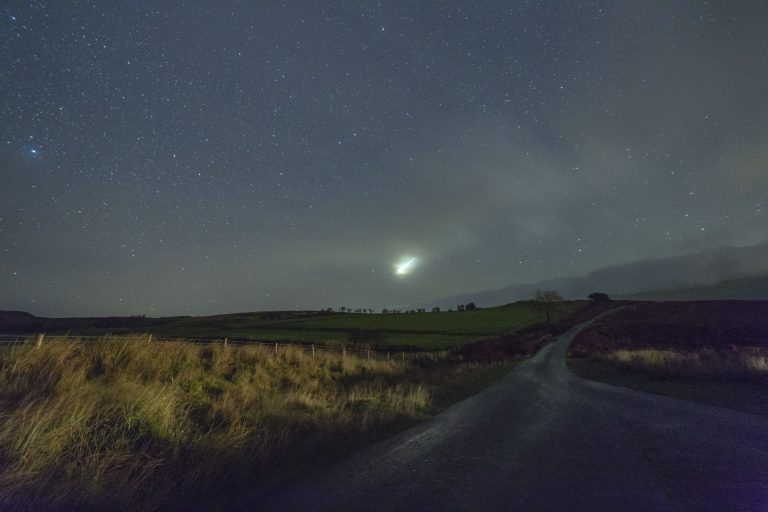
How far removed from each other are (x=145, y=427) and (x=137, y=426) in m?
0.14

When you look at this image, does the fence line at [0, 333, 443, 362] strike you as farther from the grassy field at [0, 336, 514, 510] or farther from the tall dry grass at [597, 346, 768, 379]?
the tall dry grass at [597, 346, 768, 379]

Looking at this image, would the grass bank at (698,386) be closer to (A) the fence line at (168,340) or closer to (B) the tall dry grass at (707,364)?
(B) the tall dry grass at (707,364)

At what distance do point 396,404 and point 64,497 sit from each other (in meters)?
8.79

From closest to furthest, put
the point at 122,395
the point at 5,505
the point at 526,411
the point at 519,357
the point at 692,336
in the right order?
the point at 5,505 < the point at 122,395 < the point at 526,411 < the point at 519,357 < the point at 692,336

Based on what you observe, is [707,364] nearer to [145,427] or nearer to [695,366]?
[695,366]

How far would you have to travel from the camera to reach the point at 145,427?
6.33 meters

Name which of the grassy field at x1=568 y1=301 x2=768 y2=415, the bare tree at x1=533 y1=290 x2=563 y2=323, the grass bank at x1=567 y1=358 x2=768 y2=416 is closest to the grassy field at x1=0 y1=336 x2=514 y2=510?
the grass bank at x1=567 y1=358 x2=768 y2=416

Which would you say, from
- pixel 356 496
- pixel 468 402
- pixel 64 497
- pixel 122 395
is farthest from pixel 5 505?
pixel 468 402

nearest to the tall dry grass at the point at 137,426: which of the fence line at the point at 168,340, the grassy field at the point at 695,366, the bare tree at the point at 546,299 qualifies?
the fence line at the point at 168,340

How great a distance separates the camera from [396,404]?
11781mm

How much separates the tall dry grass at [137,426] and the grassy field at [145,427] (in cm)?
2

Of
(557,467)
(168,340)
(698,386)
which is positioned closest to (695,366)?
(698,386)

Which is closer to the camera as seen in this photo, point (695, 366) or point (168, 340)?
point (168, 340)

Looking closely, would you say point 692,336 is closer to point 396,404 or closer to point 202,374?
point 396,404
